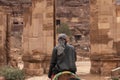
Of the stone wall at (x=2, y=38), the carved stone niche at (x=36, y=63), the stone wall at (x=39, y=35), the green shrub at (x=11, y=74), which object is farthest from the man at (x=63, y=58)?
the stone wall at (x=2, y=38)

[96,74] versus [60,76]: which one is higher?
[60,76]

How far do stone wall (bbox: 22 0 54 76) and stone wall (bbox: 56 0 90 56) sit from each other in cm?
2553

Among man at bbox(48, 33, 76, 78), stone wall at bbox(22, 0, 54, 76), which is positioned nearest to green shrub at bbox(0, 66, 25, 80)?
stone wall at bbox(22, 0, 54, 76)

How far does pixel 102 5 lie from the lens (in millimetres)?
16828

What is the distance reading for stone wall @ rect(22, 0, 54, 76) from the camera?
55.5 ft

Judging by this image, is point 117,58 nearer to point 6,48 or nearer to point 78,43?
point 6,48

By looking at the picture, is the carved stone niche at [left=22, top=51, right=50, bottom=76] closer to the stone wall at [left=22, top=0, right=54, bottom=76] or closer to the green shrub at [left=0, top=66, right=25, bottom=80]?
the stone wall at [left=22, top=0, right=54, bottom=76]

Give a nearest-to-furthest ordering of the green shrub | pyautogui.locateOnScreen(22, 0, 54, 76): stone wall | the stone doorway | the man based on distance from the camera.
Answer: the man < the green shrub < pyautogui.locateOnScreen(22, 0, 54, 76): stone wall < the stone doorway

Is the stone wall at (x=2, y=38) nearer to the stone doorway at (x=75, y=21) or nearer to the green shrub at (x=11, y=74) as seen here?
the green shrub at (x=11, y=74)

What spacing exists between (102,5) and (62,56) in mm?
9113

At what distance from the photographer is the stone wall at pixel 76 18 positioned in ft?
149

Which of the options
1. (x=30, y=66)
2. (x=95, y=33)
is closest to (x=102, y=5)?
(x=95, y=33)

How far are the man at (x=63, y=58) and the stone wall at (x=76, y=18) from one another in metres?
34.3

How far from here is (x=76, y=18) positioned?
48.7 metres
